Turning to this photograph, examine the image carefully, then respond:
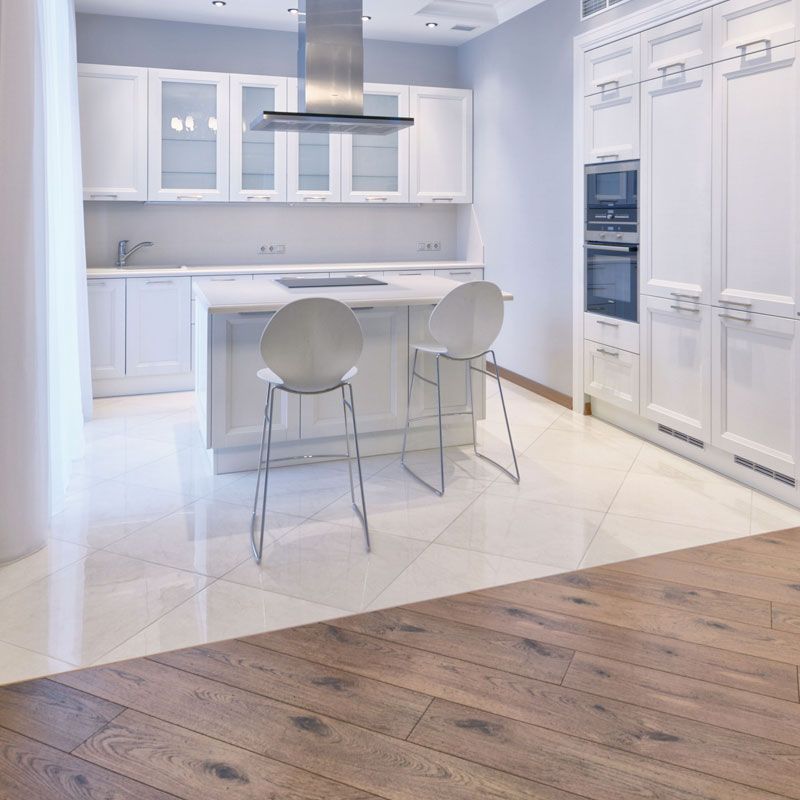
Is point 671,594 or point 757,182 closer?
point 671,594

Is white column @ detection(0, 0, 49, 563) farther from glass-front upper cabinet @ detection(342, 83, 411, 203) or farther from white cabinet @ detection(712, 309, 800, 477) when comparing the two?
glass-front upper cabinet @ detection(342, 83, 411, 203)

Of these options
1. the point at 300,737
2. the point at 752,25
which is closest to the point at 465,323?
the point at 752,25

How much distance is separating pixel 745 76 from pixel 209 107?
3.73 m

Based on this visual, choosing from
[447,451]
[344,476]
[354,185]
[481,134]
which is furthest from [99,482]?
[481,134]

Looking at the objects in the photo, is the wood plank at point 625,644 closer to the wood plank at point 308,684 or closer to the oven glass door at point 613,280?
the wood plank at point 308,684

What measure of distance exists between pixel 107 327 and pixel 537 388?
10.1 ft

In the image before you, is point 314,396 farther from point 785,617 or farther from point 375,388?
point 785,617

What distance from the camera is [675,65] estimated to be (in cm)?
396

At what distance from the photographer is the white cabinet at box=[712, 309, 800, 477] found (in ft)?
11.2

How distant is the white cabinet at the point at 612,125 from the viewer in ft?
14.3

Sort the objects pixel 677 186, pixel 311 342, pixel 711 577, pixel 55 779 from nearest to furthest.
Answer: pixel 55 779 → pixel 711 577 → pixel 311 342 → pixel 677 186

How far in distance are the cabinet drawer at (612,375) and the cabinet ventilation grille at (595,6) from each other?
197cm

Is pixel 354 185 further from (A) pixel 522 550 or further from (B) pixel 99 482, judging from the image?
(A) pixel 522 550

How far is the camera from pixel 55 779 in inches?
68.3
